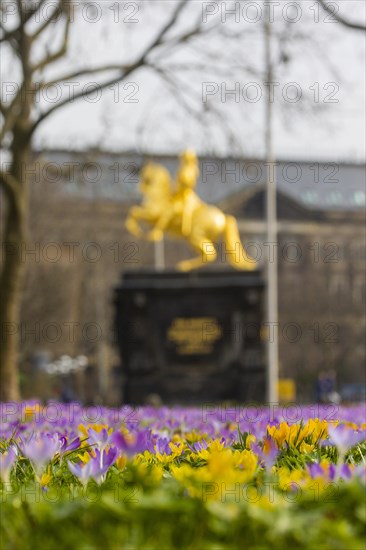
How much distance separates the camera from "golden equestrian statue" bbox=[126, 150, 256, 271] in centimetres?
2619

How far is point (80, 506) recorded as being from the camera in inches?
74.0

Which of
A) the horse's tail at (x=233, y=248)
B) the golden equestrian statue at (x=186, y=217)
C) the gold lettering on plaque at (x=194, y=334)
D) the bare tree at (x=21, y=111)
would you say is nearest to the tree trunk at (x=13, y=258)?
the bare tree at (x=21, y=111)

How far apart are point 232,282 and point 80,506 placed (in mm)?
23934

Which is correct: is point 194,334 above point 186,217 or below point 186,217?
below

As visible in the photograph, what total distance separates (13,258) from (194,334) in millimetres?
10203

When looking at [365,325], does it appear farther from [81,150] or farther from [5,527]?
[5,527]

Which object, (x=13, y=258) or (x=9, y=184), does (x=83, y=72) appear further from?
(x=13, y=258)

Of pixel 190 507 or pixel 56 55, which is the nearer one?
pixel 190 507

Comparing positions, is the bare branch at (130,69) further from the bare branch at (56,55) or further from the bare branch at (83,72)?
the bare branch at (56,55)

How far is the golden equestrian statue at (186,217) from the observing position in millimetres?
26188

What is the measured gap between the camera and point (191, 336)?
81.3 ft

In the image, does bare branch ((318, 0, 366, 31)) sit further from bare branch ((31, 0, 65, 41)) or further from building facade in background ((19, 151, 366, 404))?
building facade in background ((19, 151, 366, 404))

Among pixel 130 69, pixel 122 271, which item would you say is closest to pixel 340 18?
pixel 130 69

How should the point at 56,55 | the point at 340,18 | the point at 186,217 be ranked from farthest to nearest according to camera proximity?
the point at 186,217, the point at 56,55, the point at 340,18
